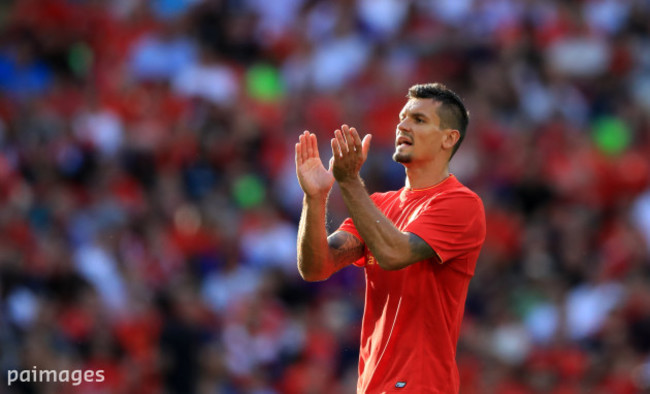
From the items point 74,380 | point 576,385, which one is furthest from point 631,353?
point 74,380

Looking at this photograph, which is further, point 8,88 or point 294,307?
point 8,88

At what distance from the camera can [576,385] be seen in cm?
934

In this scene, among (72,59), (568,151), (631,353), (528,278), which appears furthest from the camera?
(72,59)

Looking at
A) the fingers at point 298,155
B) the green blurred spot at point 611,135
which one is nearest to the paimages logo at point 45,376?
the fingers at point 298,155

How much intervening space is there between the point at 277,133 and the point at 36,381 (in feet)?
12.5

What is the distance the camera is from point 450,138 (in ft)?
16.3

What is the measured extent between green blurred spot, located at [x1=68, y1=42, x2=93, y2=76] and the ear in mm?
8000

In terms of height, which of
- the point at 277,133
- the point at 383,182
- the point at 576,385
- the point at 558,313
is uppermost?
the point at 277,133

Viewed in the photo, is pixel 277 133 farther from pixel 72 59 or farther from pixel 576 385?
pixel 576 385

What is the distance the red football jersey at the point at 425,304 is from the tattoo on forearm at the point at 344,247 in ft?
0.42

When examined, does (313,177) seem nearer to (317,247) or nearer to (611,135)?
(317,247)

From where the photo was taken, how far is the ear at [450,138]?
4.96m

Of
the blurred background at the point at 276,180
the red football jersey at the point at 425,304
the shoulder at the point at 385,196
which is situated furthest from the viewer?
the blurred background at the point at 276,180

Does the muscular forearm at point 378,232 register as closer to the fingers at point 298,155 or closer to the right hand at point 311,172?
the right hand at point 311,172
